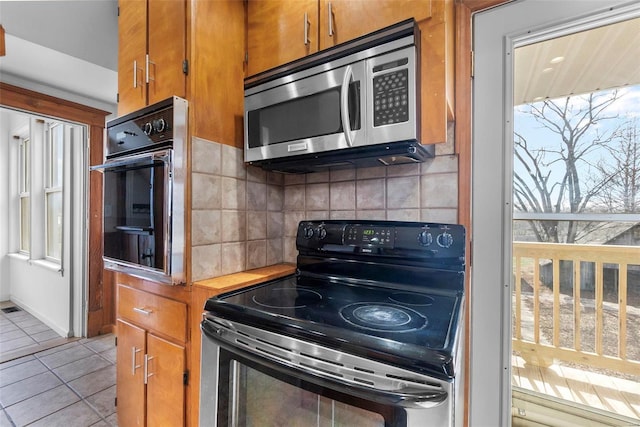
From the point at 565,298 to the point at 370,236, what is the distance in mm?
755

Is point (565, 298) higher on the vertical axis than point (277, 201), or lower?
lower

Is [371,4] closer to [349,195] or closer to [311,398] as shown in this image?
[349,195]

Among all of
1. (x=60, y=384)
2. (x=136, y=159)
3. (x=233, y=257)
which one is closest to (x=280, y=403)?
(x=233, y=257)

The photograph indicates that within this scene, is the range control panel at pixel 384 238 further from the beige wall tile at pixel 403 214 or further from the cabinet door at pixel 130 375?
the cabinet door at pixel 130 375

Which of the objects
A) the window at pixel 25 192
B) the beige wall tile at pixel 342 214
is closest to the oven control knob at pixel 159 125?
the beige wall tile at pixel 342 214

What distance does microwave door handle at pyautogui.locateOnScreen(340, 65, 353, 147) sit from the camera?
3.54 ft

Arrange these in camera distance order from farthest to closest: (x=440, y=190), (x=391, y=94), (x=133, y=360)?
(x=133, y=360)
(x=440, y=190)
(x=391, y=94)

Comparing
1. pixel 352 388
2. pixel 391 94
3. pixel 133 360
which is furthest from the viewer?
pixel 133 360

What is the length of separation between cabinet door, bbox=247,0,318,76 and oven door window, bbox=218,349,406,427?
1217mm

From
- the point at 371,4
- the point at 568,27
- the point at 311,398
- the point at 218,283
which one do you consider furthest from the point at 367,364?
the point at 568,27

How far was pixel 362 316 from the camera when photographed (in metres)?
0.88

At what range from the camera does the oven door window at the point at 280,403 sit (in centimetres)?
71

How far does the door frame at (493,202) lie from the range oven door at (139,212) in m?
1.24

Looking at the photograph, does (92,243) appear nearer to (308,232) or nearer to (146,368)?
(146,368)
